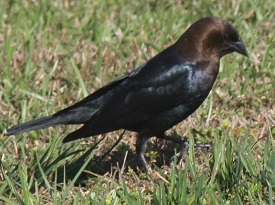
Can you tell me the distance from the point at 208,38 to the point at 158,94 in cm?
49

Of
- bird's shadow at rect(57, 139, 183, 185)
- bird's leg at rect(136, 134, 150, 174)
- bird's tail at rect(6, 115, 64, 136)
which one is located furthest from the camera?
bird's leg at rect(136, 134, 150, 174)

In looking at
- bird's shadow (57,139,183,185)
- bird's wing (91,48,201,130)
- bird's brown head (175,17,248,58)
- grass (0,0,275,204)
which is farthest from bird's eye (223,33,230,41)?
bird's shadow (57,139,183,185)

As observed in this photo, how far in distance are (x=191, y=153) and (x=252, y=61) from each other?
202 cm

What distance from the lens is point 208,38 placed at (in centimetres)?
501

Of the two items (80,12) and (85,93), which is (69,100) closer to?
(85,93)

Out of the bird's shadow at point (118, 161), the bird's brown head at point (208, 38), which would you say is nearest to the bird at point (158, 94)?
the bird's brown head at point (208, 38)

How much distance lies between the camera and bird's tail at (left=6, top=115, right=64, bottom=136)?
4.73 m

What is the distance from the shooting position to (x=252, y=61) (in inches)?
243

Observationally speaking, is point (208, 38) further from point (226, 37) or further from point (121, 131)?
point (121, 131)

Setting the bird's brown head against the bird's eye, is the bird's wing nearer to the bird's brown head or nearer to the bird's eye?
the bird's brown head

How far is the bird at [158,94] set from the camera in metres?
4.82

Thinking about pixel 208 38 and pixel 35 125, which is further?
pixel 208 38

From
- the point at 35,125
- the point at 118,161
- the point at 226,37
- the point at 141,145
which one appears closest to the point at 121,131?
the point at 118,161

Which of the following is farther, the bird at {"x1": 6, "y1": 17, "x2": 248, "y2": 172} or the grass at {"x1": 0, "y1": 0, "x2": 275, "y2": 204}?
the bird at {"x1": 6, "y1": 17, "x2": 248, "y2": 172}
